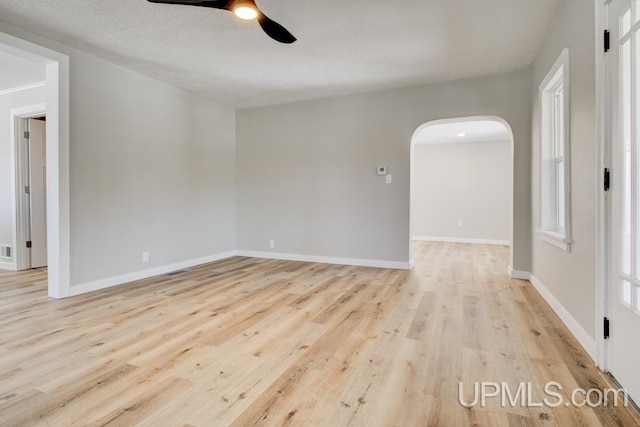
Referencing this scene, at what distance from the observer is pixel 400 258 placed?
4.48 m

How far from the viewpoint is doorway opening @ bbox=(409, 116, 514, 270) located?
288 inches

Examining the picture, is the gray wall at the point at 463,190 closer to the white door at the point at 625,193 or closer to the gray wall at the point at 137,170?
the gray wall at the point at 137,170

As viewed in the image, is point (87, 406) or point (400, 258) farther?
point (400, 258)

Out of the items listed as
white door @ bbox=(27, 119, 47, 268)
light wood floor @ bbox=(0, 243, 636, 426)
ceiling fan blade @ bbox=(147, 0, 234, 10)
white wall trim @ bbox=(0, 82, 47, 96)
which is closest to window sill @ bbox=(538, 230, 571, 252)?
light wood floor @ bbox=(0, 243, 636, 426)

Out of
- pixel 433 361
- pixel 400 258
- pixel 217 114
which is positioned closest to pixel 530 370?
pixel 433 361

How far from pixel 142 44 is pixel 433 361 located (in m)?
3.75

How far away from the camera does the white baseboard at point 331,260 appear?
14.8 feet

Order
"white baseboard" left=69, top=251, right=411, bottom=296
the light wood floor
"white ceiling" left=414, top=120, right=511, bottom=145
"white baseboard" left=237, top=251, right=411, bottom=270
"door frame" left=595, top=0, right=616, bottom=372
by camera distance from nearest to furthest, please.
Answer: the light wood floor → "door frame" left=595, top=0, right=616, bottom=372 → "white baseboard" left=69, top=251, right=411, bottom=296 → "white baseboard" left=237, top=251, right=411, bottom=270 → "white ceiling" left=414, top=120, right=511, bottom=145

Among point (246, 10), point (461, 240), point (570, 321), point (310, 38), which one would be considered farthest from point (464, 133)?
point (246, 10)

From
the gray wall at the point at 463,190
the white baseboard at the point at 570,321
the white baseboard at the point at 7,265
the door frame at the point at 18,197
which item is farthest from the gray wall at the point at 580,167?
the white baseboard at the point at 7,265

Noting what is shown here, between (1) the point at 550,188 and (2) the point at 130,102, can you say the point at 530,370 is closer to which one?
(1) the point at 550,188

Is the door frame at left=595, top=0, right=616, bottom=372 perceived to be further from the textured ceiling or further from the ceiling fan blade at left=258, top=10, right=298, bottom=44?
the ceiling fan blade at left=258, top=10, right=298, bottom=44

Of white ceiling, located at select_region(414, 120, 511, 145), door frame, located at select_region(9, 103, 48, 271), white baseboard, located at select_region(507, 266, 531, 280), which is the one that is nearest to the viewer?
white baseboard, located at select_region(507, 266, 531, 280)

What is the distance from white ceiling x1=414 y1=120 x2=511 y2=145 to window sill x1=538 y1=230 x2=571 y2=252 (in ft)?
9.97
